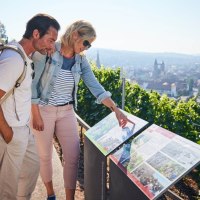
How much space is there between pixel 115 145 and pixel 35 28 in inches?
47.7

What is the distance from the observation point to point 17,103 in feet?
9.30

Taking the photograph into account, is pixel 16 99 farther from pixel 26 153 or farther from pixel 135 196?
pixel 135 196

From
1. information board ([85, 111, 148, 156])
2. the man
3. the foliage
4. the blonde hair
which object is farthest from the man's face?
the foliage

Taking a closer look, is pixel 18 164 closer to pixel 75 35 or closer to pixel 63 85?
pixel 63 85

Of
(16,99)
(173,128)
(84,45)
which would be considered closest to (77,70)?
(84,45)

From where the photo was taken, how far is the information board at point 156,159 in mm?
2246

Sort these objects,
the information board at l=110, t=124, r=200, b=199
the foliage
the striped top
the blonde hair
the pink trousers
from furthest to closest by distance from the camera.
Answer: the foliage, the pink trousers, the striped top, the blonde hair, the information board at l=110, t=124, r=200, b=199

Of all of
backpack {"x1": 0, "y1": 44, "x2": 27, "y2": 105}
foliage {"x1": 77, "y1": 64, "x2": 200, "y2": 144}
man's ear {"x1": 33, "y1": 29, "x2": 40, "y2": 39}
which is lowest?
foliage {"x1": 77, "y1": 64, "x2": 200, "y2": 144}

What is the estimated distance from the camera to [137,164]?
8.50 feet

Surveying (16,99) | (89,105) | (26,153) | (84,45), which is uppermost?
(84,45)

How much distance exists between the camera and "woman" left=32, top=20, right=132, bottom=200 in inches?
134

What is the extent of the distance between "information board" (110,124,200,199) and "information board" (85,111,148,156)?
9 centimetres

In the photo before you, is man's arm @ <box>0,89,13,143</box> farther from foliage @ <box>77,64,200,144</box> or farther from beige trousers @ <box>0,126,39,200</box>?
foliage @ <box>77,64,200,144</box>

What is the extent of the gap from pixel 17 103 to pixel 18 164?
0.57 m
